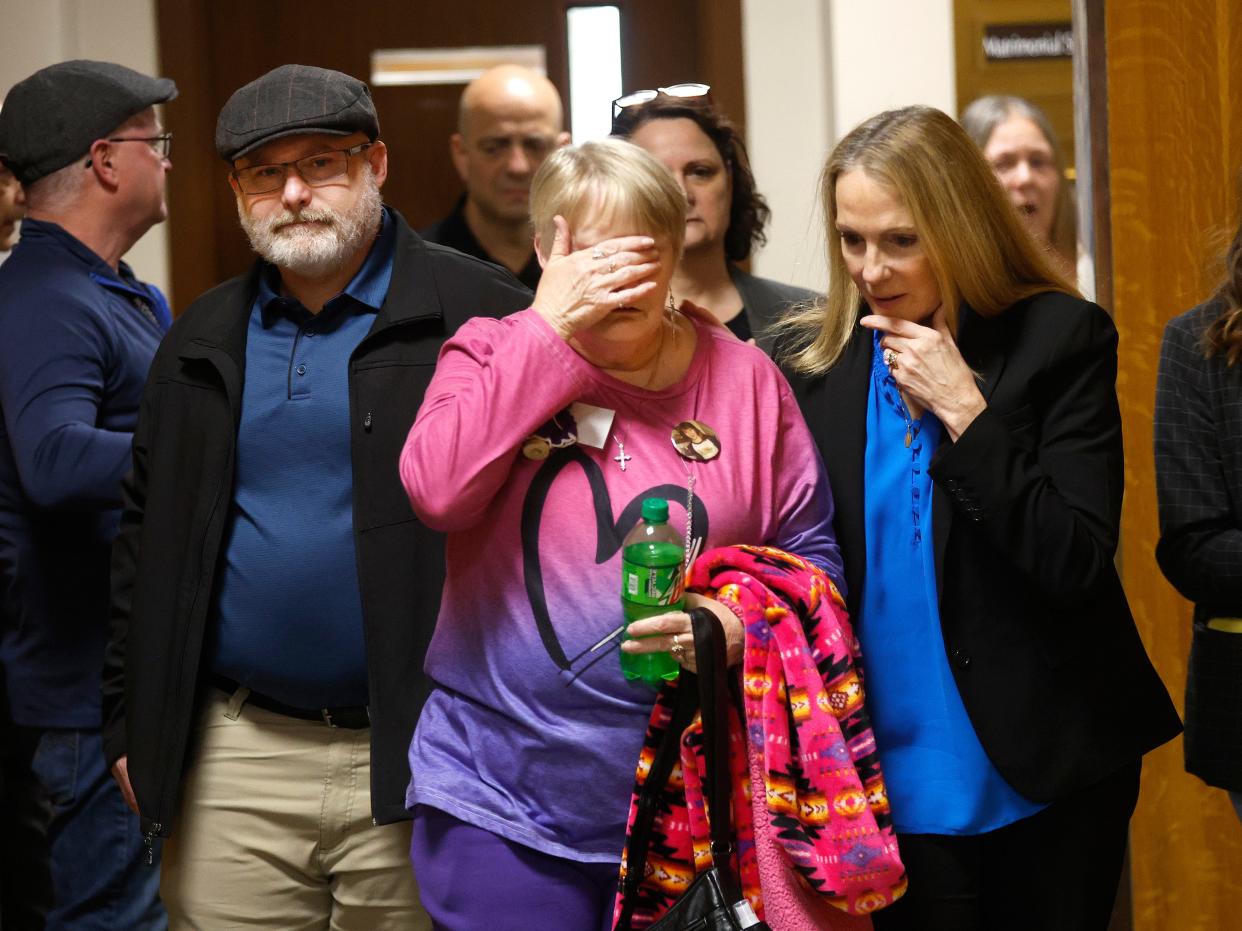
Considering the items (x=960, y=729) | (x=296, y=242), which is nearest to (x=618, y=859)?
(x=960, y=729)

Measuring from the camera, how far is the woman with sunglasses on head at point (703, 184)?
2.81 metres

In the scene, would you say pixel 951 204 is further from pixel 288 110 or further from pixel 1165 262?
pixel 1165 262

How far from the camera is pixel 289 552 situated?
2074 mm

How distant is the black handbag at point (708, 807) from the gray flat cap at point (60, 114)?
1750mm

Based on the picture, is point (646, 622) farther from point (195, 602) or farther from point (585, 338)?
point (195, 602)

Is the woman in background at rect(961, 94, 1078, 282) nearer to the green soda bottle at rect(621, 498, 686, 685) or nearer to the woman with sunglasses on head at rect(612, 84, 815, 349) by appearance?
the woman with sunglasses on head at rect(612, 84, 815, 349)

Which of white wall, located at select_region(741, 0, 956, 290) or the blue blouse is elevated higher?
white wall, located at select_region(741, 0, 956, 290)

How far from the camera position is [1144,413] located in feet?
9.27

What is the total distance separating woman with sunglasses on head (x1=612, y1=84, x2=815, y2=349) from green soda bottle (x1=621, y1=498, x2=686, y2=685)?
1144 millimetres

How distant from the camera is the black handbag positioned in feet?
5.47

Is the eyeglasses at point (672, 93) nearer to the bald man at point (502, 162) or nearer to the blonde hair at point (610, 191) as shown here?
the bald man at point (502, 162)

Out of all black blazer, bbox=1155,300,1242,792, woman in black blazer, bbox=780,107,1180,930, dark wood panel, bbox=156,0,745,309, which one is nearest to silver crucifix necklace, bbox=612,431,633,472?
woman in black blazer, bbox=780,107,1180,930

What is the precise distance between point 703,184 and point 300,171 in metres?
0.95

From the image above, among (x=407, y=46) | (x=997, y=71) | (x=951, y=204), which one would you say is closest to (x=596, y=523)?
(x=951, y=204)
